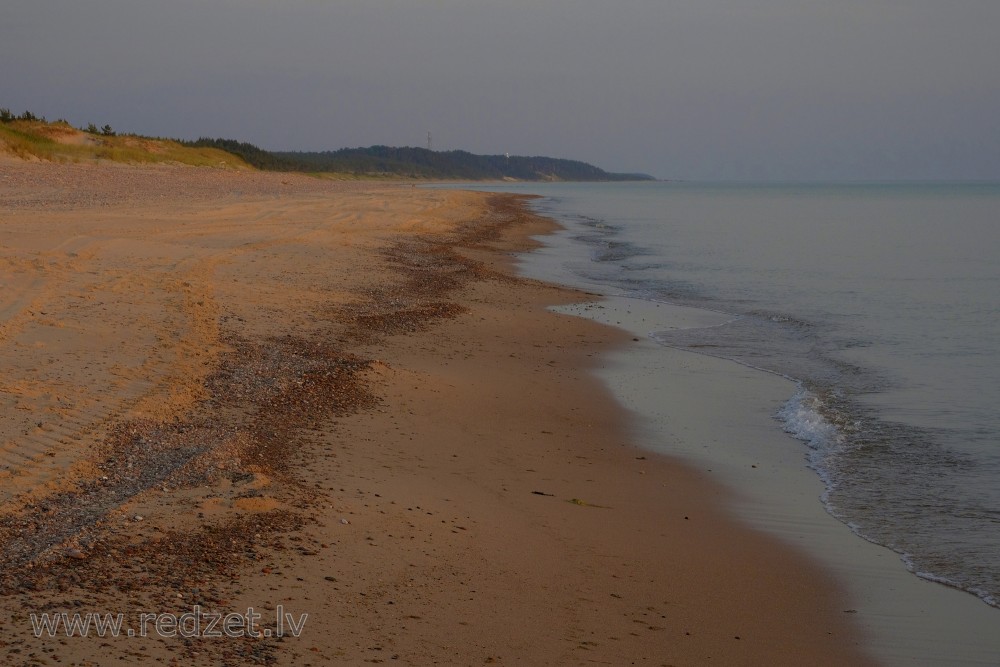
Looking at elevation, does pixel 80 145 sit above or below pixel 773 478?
above

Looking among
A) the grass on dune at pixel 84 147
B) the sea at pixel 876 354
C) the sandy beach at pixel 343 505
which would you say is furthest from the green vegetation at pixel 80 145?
the sandy beach at pixel 343 505

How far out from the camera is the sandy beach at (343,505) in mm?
3957

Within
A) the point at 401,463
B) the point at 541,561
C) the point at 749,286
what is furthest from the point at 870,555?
the point at 749,286

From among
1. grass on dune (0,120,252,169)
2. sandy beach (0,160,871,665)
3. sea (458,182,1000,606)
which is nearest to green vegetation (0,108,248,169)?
grass on dune (0,120,252,169)

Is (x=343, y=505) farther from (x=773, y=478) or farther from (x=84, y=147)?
(x=84, y=147)

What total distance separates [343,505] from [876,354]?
9.36 meters

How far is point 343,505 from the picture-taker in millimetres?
5379

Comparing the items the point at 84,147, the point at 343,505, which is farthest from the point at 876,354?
the point at 84,147

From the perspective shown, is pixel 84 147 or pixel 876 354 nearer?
pixel 876 354

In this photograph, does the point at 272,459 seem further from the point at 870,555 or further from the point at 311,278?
the point at 311,278

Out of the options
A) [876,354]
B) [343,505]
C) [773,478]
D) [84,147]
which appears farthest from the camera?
[84,147]

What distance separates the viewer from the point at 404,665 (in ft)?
12.2

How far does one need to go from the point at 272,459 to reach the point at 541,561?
6.68ft

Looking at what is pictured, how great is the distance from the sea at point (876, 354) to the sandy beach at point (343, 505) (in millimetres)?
1117
